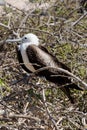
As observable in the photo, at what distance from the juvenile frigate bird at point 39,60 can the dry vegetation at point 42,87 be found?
84 mm

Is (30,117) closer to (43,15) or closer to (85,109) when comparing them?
(85,109)

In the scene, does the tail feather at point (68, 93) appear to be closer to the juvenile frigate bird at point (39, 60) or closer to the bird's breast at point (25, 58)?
the juvenile frigate bird at point (39, 60)

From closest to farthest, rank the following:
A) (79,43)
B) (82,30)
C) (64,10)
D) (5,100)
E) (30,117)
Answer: (30,117)
(5,100)
(79,43)
(82,30)
(64,10)

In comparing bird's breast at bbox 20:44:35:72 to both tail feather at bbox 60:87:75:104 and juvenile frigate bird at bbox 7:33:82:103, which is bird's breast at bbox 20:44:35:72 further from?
tail feather at bbox 60:87:75:104

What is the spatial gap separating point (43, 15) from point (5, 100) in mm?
2469

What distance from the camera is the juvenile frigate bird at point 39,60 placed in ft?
13.9

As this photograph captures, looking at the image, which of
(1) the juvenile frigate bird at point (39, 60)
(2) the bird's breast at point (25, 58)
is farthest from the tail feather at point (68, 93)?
(2) the bird's breast at point (25, 58)

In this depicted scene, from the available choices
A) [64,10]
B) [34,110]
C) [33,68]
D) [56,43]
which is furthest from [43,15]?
[34,110]

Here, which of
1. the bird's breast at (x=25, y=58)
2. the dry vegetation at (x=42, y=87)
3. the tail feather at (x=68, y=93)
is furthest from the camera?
the bird's breast at (x=25, y=58)

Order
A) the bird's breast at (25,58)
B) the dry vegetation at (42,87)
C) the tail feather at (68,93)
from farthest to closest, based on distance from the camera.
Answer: the bird's breast at (25,58) → the tail feather at (68,93) → the dry vegetation at (42,87)

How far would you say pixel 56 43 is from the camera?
4.93 metres

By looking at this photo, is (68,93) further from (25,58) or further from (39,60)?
(25,58)

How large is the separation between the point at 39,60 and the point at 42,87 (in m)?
0.52

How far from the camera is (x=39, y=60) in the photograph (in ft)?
14.6
